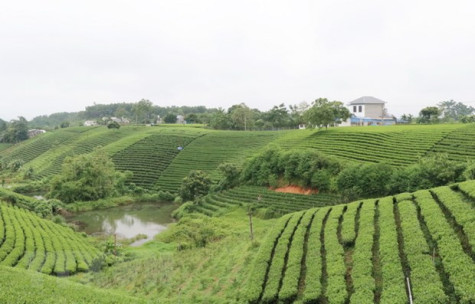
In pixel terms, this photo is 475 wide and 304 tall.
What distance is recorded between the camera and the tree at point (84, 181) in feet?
171

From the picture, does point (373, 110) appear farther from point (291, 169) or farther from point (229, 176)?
point (229, 176)

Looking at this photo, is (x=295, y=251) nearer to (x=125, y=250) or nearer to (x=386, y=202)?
(x=386, y=202)

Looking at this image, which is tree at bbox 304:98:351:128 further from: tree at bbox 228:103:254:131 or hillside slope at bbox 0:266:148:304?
hillside slope at bbox 0:266:148:304

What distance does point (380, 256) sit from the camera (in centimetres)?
1620

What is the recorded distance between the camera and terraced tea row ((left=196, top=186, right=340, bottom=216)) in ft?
125

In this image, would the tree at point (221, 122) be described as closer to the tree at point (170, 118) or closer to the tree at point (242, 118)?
the tree at point (242, 118)

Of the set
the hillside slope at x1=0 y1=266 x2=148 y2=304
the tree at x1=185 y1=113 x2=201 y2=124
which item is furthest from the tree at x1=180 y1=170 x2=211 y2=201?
the tree at x1=185 y1=113 x2=201 y2=124

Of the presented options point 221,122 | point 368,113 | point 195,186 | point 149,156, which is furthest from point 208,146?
point 368,113

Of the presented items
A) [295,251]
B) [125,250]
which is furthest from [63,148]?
[295,251]

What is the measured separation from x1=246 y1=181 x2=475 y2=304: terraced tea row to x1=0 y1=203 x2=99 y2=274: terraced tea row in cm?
1523

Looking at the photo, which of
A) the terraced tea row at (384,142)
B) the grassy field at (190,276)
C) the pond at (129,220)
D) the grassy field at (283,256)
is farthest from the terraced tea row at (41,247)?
the terraced tea row at (384,142)

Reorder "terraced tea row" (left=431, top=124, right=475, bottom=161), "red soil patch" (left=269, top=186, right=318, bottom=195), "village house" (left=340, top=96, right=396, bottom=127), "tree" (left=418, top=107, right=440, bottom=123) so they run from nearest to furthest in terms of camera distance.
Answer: "terraced tea row" (left=431, top=124, right=475, bottom=161) → "red soil patch" (left=269, top=186, right=318, bottom=195) → "tree" (left=418, top=107, right=440, bottom=123) → "village house" (left=340, top=96, right=396, bottom=127)

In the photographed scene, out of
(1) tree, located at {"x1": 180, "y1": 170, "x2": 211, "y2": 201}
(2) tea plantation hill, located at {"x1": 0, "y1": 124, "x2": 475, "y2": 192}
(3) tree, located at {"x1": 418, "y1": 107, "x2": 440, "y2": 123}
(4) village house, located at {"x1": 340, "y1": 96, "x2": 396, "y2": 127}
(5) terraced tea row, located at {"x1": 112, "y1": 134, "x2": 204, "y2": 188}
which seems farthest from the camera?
(4) village house, located at {"x1": 340, "y1": 96, "x2": 396, "y2": 127}

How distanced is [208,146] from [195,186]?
74.4 ft
